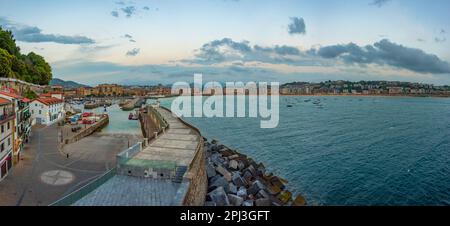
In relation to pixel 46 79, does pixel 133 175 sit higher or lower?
lower

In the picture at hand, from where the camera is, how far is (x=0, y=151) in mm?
16953

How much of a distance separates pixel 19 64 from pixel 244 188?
49.1 metres

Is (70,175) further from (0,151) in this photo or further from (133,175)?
(133,175)

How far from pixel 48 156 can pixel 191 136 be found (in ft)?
34.1

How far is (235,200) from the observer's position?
1422 cm

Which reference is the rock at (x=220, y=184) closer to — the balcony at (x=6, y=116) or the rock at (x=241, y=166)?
the rock at (x=241, y=166)

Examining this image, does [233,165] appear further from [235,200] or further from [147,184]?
[147,184]

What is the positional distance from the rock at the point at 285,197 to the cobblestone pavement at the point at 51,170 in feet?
35.8

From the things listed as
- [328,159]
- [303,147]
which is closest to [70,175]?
[328,159]

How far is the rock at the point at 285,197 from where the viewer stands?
17.0m

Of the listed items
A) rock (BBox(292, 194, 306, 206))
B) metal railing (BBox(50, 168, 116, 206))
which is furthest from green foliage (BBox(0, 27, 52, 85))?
rock (BBox(292, 194, 306, 206))

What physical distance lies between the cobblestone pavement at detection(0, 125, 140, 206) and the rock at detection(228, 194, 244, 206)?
317 inches

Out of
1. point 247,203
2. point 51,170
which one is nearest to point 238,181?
point 247,203

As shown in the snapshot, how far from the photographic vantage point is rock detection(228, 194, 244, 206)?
46.2 feet
